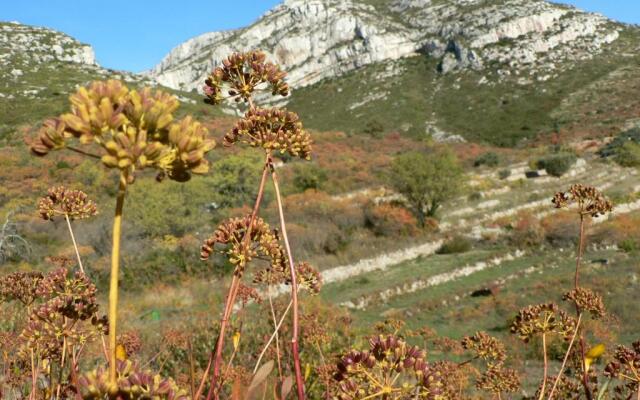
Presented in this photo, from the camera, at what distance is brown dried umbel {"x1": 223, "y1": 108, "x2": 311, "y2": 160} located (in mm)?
2064

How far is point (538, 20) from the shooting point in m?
84.9

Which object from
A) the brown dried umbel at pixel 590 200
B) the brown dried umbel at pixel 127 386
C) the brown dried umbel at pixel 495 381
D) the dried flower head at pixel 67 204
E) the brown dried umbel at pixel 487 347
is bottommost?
the brown dried umbel at pixel 495 381

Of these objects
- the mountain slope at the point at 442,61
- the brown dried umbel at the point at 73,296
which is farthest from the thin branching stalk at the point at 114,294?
the mountain slope at the point at 442,61

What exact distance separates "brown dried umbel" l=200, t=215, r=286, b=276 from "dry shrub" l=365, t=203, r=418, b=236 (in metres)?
22.3

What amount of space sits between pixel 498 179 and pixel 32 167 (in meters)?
32.6

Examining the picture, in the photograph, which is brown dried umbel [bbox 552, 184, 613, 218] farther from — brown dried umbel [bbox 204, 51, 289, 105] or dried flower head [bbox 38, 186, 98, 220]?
dried flower head [bbox 38, 186, 98, 220]

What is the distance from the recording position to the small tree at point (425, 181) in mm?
25531

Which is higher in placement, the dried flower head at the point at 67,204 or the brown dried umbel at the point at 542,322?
the dried flower head at the point at 67,204

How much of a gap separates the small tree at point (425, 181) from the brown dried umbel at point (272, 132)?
2372 cm

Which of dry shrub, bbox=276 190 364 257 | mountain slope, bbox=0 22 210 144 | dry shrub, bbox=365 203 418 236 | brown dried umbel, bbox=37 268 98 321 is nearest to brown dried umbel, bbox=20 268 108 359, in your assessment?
brown dried umbel, bbox=37 268 98 321

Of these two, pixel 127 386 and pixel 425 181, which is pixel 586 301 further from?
pixel 425 181

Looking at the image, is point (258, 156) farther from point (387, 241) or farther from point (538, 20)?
point (538, 20)

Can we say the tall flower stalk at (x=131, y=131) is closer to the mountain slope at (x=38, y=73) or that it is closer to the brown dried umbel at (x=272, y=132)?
the brown dried umbel at (x=272, y=132)

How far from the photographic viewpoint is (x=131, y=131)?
1.02 meters
